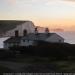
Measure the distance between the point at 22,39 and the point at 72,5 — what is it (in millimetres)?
683

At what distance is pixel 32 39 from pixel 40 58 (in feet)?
0.77

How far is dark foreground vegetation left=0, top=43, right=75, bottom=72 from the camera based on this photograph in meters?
4.29

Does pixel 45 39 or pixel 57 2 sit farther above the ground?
pixel 57 2

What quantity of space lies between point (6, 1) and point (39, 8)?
0.38 metres

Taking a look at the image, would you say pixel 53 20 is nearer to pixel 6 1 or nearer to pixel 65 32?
pixel 65 32

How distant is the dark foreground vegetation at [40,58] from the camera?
4.29m

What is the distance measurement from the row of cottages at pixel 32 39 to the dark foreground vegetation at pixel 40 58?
5 cm

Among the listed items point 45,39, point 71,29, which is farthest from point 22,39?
point 71,29

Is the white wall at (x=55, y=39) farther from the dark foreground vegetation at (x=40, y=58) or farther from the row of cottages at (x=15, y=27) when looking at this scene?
the row of cottages at (x=15, y=27)

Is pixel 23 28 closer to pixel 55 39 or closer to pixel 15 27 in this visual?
pixel 15 27

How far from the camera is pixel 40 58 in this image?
429cm

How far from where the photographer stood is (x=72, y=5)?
14.0 ft

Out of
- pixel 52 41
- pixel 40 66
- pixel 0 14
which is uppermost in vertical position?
pixel 0 14

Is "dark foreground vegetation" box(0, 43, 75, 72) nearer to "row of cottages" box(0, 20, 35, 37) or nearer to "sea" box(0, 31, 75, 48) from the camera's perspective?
"sea" box(0, 31, 75, 48)
